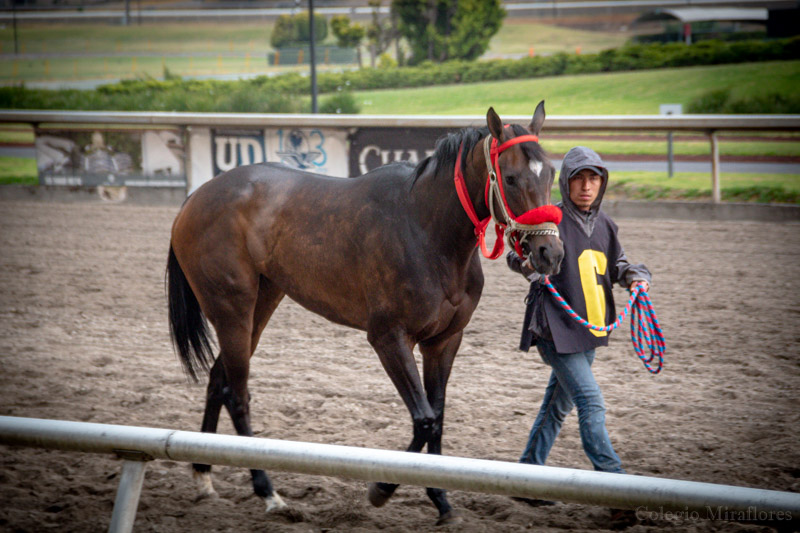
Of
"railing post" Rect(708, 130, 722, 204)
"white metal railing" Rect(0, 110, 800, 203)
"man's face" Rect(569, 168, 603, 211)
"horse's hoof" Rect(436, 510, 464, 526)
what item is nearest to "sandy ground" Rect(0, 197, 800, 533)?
"horse's hoof" Rect(436, 510, 464, 526)

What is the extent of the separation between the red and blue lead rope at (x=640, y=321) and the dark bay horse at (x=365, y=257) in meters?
0.41

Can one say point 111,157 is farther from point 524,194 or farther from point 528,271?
point 524,194

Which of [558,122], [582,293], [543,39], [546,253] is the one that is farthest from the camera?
[543,39]

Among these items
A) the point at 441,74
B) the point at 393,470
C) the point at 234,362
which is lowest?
the point at 234,362

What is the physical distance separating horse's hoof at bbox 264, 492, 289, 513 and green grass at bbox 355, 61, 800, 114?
73.1 ft

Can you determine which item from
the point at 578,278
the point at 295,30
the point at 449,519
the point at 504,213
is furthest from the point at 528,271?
the point at 295,30

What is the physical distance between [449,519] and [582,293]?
3.99 ft

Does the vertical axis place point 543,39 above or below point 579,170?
above

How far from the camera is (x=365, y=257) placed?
3799mm

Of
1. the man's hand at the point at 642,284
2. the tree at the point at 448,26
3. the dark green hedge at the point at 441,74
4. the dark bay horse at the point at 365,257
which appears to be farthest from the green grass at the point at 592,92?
the man's hand at the point at 642,284

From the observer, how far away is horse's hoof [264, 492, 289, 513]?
12.5 ft

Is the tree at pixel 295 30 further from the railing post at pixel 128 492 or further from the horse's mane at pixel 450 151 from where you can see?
the railing post at pixel 128 492

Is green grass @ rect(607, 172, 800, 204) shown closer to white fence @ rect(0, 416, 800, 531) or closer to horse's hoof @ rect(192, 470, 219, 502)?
horse's hoof @ rect(192, 470, 219, 502)

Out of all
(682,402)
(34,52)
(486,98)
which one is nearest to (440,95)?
(486,98)
